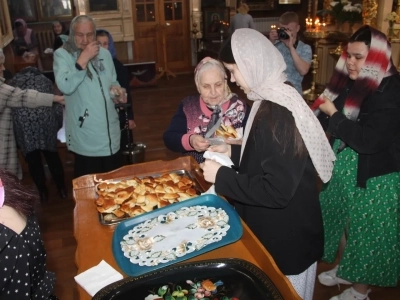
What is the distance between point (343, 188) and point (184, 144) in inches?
36.7

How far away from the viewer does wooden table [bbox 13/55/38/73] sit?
6074 mm

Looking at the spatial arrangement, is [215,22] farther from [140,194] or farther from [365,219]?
[140,194]

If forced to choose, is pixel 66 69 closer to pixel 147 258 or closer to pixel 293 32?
pixel 147 258

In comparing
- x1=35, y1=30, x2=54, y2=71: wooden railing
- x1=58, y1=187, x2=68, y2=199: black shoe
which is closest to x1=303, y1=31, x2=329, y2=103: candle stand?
x1=58, y1=187, x2=68, y2=199: black shoe

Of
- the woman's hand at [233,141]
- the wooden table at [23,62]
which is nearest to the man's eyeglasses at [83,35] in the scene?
the woman's hand at [233,141]

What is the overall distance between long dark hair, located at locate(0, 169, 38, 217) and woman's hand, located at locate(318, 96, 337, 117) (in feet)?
4.96

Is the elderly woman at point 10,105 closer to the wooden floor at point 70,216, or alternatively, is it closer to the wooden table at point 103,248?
the wooden floor at point 70,216

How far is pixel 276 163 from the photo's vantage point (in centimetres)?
143

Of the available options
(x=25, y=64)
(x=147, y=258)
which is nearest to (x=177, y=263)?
(x=147, y=258)

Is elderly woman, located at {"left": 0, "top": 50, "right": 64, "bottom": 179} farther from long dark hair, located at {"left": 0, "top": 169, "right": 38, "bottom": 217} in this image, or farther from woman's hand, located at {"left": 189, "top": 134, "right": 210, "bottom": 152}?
long dark hair, located at {"left": 0, "top": 169, "right": 38, "bottom": 217}

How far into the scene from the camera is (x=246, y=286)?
4.30ft

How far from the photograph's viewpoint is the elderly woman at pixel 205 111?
6.97 feet

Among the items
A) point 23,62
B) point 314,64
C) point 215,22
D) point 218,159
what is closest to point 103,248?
point 218,159

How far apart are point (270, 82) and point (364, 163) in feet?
2.96
